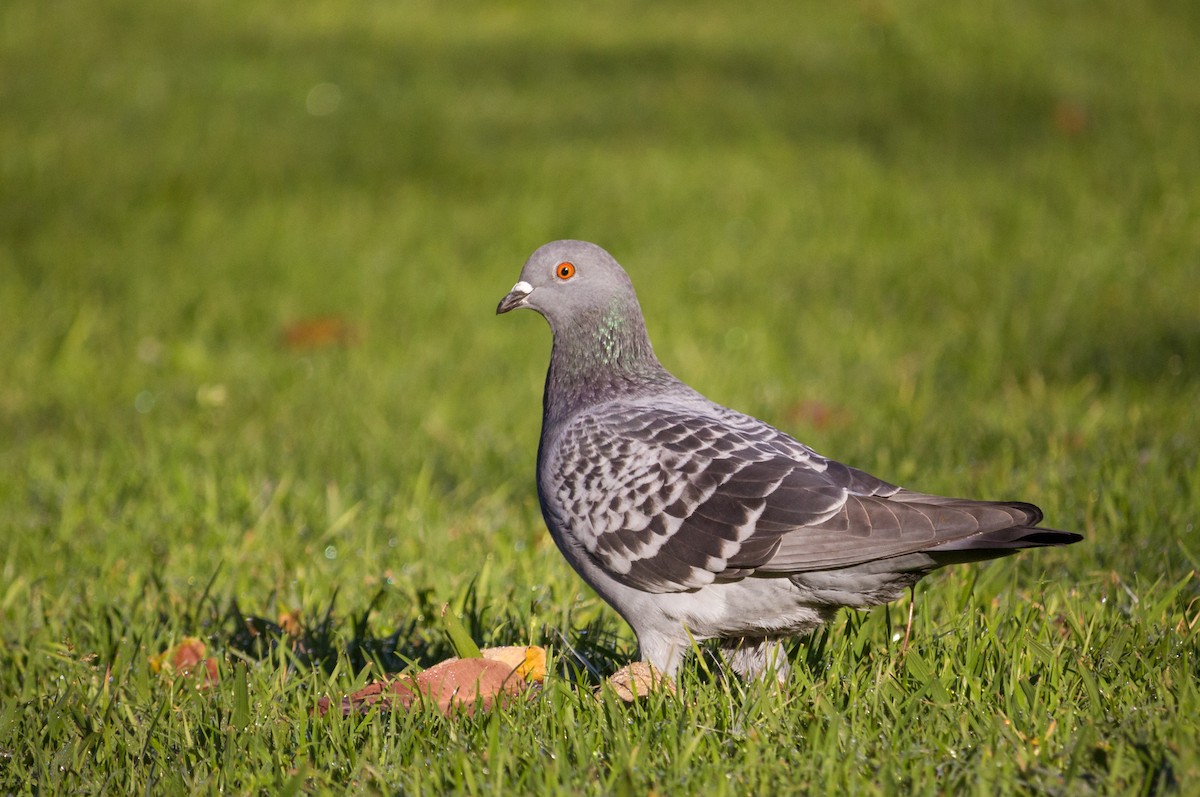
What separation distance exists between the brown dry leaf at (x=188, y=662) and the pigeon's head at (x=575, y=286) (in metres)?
1.38

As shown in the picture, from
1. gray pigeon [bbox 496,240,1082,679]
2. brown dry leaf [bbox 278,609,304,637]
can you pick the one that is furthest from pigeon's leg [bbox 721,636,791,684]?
brown dry leaf [bbox 278,609,304,637]

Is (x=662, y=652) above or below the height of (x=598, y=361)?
below

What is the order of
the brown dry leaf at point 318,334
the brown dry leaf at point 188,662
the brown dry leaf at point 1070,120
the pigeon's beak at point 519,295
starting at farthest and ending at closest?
the brown dry leaf at point 1070,120 < the brown dry leaf at point 318,334 < the pigeon's beak at point 519,295 < the brown dry leaf at point 188,662

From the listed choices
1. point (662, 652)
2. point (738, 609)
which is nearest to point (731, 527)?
point (738, 609)

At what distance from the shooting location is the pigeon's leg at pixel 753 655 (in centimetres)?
335

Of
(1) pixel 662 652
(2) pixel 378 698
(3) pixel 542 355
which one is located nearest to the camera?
(2) pixel 378 698

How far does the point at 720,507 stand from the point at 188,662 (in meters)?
1.73

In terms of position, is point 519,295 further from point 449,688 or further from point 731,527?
point 449,688

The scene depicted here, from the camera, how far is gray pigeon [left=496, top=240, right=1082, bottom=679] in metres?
3.07

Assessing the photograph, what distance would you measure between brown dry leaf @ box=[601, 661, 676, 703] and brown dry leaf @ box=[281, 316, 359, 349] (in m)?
4.59

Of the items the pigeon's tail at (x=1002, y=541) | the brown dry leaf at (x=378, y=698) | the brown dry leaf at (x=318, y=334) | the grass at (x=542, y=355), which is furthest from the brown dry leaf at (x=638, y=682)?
the brown dry leaf at (x=318, y=334)

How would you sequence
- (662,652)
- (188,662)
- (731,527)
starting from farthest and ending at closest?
(188,662)
(662,652)
(731,527)

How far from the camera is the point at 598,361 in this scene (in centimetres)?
387

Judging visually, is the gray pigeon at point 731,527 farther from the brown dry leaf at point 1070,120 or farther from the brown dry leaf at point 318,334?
the brown dry leaf at point 1070,120
